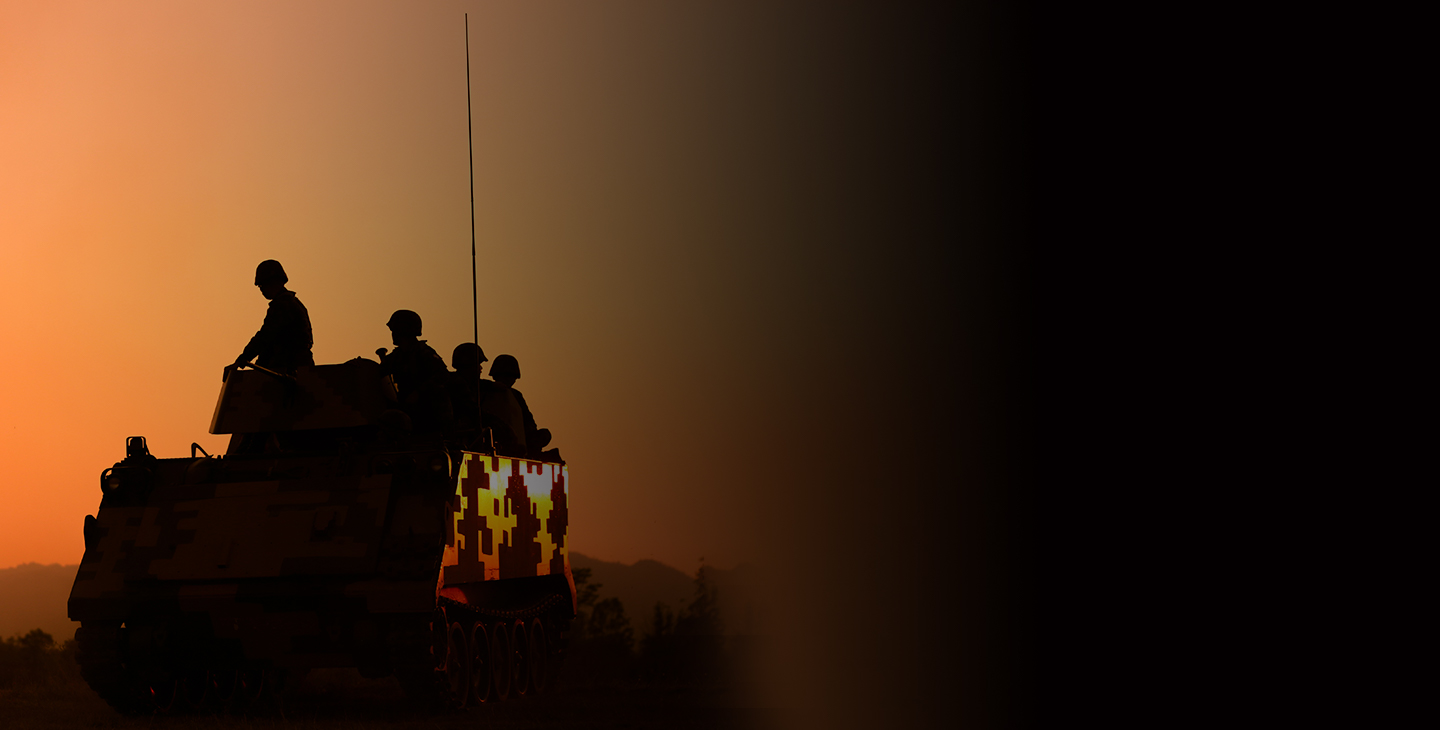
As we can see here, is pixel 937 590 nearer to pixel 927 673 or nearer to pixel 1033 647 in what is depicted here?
pixel 927 673

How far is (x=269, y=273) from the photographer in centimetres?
1135

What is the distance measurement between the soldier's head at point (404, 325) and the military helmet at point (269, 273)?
1.05 m

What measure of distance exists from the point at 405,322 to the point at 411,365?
41cm

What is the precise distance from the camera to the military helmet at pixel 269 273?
1136cm

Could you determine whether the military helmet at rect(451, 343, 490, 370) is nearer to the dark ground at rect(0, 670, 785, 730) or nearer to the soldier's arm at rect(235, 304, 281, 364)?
the soldier's arm at rect(235, 304, 281, 364)

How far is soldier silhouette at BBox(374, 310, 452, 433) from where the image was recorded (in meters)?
11.6

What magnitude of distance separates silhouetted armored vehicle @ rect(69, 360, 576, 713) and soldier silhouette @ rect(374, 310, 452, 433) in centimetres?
39

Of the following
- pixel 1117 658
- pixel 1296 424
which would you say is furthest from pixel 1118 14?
pixel 1117 658

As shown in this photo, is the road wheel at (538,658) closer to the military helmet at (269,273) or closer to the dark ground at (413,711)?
the dark ground at (413,711)

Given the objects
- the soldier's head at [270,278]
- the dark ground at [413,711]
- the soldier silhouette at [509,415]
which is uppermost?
the soldier's head at [270,278]

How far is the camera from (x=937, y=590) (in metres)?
7.49

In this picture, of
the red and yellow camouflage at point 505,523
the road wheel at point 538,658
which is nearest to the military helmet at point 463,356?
the red and yellow camouflage at point 505,523

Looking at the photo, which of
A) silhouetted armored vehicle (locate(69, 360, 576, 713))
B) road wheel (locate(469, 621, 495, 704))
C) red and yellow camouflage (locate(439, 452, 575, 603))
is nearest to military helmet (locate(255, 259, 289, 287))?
silhouetted armored vehicle (locate(69, 360, 576, 713))

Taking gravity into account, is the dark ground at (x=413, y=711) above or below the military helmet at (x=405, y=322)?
below
